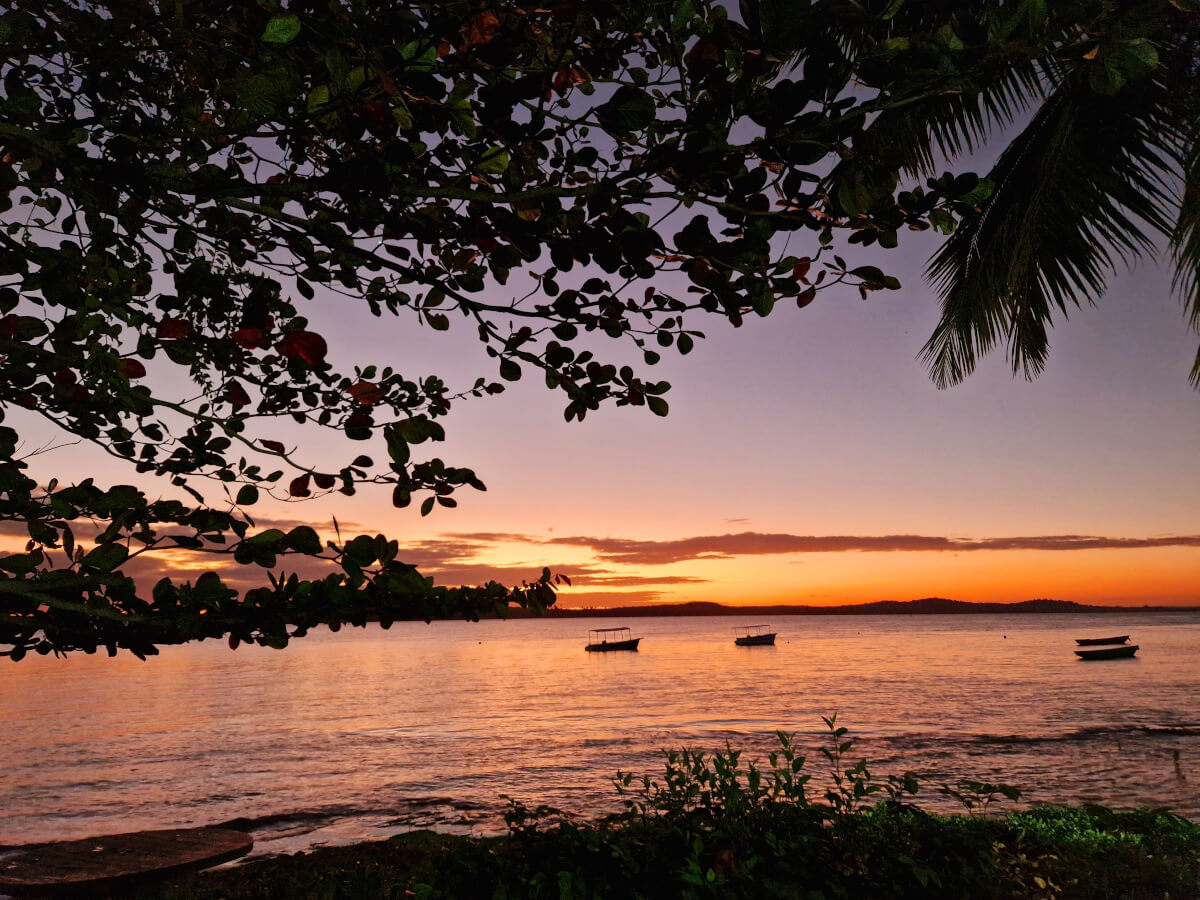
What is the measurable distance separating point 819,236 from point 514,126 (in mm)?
1053

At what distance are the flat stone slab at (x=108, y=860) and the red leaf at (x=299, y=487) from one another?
8354 mm

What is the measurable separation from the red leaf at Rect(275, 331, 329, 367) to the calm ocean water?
15044mm

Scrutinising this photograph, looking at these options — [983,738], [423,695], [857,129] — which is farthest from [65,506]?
[423,695]

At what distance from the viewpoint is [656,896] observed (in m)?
4.42

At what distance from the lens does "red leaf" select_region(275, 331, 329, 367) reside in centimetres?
187

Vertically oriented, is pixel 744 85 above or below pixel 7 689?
above

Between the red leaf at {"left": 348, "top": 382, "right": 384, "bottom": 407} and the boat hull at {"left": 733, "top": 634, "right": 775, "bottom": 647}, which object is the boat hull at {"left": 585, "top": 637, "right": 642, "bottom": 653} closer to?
the boat hull at {"left": 733, "top": 634, "right": 775, "bottom": 647}

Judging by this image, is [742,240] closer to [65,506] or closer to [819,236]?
[819,236]

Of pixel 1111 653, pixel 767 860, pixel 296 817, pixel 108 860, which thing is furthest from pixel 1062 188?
pixel 1111 653

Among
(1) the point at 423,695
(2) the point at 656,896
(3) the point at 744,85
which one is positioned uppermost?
(3) the point at 744,85

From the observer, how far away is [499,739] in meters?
30.8

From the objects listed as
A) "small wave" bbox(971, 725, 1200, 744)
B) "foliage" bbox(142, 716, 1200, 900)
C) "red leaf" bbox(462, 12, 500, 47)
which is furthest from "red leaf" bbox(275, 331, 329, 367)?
"small wave" bbox(971, 725, 1200, 744)

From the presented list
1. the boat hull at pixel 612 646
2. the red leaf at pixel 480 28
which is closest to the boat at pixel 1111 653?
the boat hull at pixel 612 646

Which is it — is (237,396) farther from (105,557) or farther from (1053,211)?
(1053,211)
